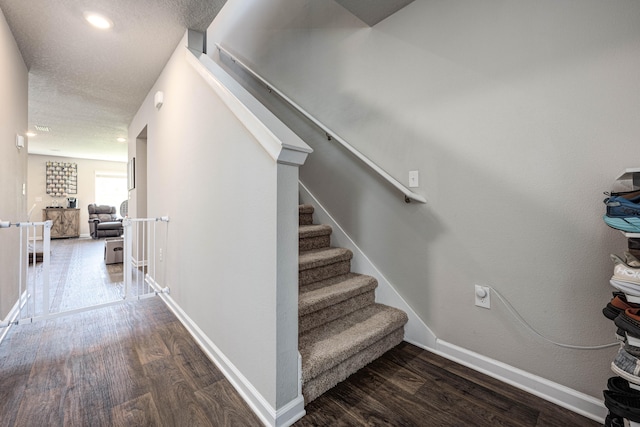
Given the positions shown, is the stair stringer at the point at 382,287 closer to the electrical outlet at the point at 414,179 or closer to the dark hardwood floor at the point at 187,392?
the dark hardwood floor at the point at 187,392

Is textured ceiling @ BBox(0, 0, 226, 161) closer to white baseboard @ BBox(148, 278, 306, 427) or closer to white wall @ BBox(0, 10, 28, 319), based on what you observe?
white wall @ BBox(0, 10, 28, 319)

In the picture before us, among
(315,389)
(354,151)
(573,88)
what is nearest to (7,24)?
(354,151)

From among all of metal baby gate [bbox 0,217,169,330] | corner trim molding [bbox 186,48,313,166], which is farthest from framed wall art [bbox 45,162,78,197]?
corner trim molding [bbox 186,48,313,166]

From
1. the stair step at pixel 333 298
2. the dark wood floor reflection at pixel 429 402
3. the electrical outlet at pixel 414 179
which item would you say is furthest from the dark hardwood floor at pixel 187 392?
the electrical outlet at pixel 414 179

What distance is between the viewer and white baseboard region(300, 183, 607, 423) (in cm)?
125

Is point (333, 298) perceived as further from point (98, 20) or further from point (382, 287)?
point (98, 20)

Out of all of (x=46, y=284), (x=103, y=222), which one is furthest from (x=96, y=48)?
(x=103, y=222)

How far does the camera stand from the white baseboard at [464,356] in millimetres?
1246

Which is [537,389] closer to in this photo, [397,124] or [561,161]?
[561,161]

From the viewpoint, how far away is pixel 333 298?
171cm

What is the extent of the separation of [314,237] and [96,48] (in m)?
2.52

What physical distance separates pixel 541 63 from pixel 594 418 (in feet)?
5.21

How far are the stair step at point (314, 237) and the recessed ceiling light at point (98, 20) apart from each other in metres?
2.11

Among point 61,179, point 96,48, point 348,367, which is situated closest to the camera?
point 348,367
